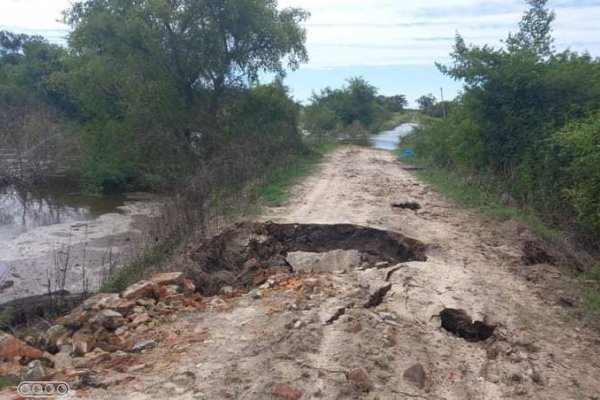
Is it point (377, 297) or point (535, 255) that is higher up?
point (377, 297)

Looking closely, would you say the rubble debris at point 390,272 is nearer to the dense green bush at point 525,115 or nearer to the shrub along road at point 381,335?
the shrub along road at point 381,335

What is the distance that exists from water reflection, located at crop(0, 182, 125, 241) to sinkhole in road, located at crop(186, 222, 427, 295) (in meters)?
5.72

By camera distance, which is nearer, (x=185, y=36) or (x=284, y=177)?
(x=284, y=177)

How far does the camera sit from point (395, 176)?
50.6 ft

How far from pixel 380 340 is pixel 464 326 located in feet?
3.52

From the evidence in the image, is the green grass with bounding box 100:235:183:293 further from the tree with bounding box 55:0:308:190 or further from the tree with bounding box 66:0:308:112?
the tree with bounding box 66:0:308:112

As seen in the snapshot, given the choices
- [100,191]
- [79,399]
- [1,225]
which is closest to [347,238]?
[79,399]

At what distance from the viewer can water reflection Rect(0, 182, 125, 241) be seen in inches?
475

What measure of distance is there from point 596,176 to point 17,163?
14889 millimetres

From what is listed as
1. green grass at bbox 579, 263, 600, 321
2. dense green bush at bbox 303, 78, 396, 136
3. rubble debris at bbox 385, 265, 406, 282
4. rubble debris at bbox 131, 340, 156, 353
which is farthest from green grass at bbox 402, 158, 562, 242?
dense green bush at bbox 303, 78, 396, 136
